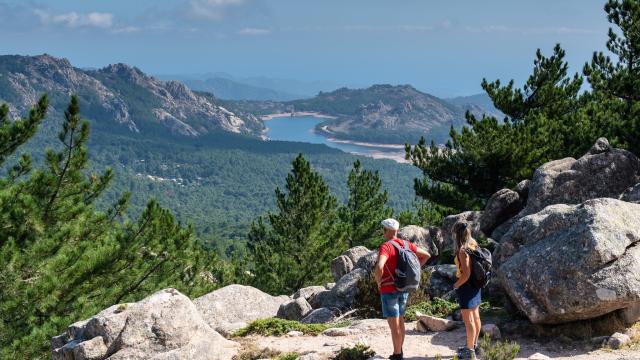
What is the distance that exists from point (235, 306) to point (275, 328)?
6842 mm

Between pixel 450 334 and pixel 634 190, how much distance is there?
8564 millimetres

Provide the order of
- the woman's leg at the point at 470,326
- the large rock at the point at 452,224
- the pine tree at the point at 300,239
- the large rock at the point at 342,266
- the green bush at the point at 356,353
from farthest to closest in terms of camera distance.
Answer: the pine tree at the point at 300,239, the large rock at the point at 342,266, the large rock at the point at 452,224, the green bush at the point at 356,353, the woman's leg at the point at 470,326

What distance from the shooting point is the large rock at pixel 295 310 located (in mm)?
17812

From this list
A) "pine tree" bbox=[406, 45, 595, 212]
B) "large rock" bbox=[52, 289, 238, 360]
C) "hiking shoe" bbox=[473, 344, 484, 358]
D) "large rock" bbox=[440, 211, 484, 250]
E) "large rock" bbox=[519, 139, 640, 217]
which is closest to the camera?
"hiking shoe" bbox=[473, 344, 484, 358]

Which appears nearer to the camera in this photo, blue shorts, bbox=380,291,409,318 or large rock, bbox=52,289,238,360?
blue shorts, bbox=380,291,409,318

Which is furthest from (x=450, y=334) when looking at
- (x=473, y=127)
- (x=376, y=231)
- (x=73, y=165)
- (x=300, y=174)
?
(x=376, y=231)

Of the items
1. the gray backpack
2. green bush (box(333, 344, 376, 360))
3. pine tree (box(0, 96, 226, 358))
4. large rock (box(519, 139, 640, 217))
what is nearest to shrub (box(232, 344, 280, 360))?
green bush (box(333, 344, 376, 360))

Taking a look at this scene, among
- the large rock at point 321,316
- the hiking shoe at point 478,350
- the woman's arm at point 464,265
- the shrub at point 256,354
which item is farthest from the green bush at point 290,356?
the large rock at point 321,316

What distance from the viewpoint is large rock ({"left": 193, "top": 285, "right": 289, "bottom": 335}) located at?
19141mm

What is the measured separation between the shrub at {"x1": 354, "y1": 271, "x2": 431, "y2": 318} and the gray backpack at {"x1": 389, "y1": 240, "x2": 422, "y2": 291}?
5.93m

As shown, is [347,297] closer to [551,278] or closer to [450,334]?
[450,334]

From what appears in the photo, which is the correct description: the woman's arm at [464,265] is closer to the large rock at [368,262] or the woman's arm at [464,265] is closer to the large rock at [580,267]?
the large rock at [580,267]

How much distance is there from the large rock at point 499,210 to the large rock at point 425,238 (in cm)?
234

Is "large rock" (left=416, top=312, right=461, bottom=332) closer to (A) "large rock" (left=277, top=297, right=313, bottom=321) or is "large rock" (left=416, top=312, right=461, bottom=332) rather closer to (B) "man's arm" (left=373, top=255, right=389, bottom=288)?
(B) "man's arm" (left=373, top=255, right=389, bottom=288)
